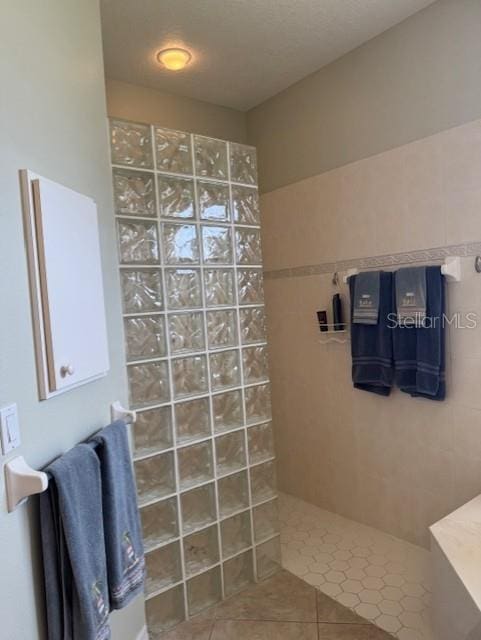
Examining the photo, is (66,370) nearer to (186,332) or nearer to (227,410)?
(186,332)

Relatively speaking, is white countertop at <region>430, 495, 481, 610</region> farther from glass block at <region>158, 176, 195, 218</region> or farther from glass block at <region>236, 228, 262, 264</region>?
glass block at <region>158, 176, 195, 218</region>

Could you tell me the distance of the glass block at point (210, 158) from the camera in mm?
1992

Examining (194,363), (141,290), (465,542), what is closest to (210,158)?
(141,290)

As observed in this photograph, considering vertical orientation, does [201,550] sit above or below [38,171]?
below

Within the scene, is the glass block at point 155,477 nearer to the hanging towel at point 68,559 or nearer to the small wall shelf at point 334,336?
the hanging towel at point 68,559

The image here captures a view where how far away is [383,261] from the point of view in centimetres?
241

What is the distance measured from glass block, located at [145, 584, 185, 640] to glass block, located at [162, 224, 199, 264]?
1.41m

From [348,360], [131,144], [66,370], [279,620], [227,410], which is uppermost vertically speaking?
[131,144]

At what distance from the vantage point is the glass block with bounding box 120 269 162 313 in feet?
5.82

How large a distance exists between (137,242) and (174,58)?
4.27ft

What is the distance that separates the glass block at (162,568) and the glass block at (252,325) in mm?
971

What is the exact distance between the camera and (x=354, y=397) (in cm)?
265

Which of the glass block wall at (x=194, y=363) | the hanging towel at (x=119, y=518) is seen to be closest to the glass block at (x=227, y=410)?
the glass block wall at (x=194, y=363)

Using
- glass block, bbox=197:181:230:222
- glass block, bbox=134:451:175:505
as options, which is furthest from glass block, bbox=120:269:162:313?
glass block, bbox=134:451:175:505
